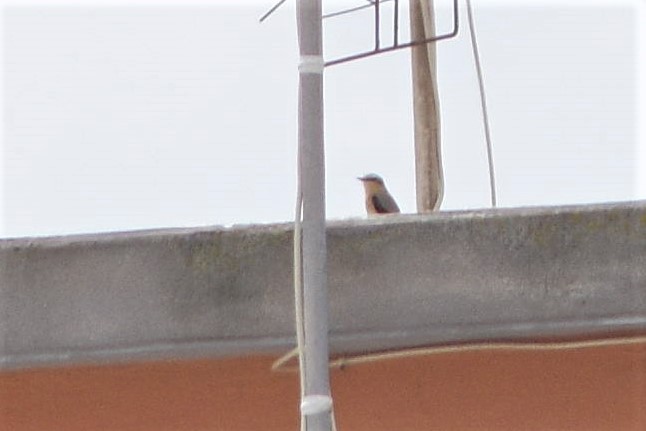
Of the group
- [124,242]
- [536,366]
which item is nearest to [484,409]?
[536,366]

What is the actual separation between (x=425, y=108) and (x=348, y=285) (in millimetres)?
1589

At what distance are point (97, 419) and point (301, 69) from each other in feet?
1.86

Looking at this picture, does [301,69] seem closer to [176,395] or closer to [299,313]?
[299,313]

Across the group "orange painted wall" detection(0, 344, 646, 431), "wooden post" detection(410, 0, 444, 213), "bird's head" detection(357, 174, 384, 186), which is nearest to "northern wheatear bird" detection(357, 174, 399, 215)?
"bird's head" detection(357, 174, 384, 186)

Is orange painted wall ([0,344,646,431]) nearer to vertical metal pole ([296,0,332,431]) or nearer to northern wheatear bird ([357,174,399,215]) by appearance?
vertical metal pole ([296,0,332,431])

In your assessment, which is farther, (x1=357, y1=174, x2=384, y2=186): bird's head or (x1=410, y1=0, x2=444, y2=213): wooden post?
(x1=357, y1=174, x2=384, y2=186): bird's head

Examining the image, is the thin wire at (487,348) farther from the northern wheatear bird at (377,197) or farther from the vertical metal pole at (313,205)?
the northern wheatear bird at (377,197)

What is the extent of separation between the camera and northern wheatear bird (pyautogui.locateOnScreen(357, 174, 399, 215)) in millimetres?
6355

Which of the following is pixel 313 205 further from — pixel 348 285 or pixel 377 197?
pixel 377 197

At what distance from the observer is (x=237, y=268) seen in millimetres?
1457

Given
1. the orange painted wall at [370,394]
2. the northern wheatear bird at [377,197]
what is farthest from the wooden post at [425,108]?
the northern wheatear bird at [377,197]

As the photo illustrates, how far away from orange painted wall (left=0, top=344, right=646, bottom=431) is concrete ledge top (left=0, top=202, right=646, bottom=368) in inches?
2.6

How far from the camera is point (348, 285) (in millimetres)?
1451

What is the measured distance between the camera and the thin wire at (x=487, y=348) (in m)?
1.44
